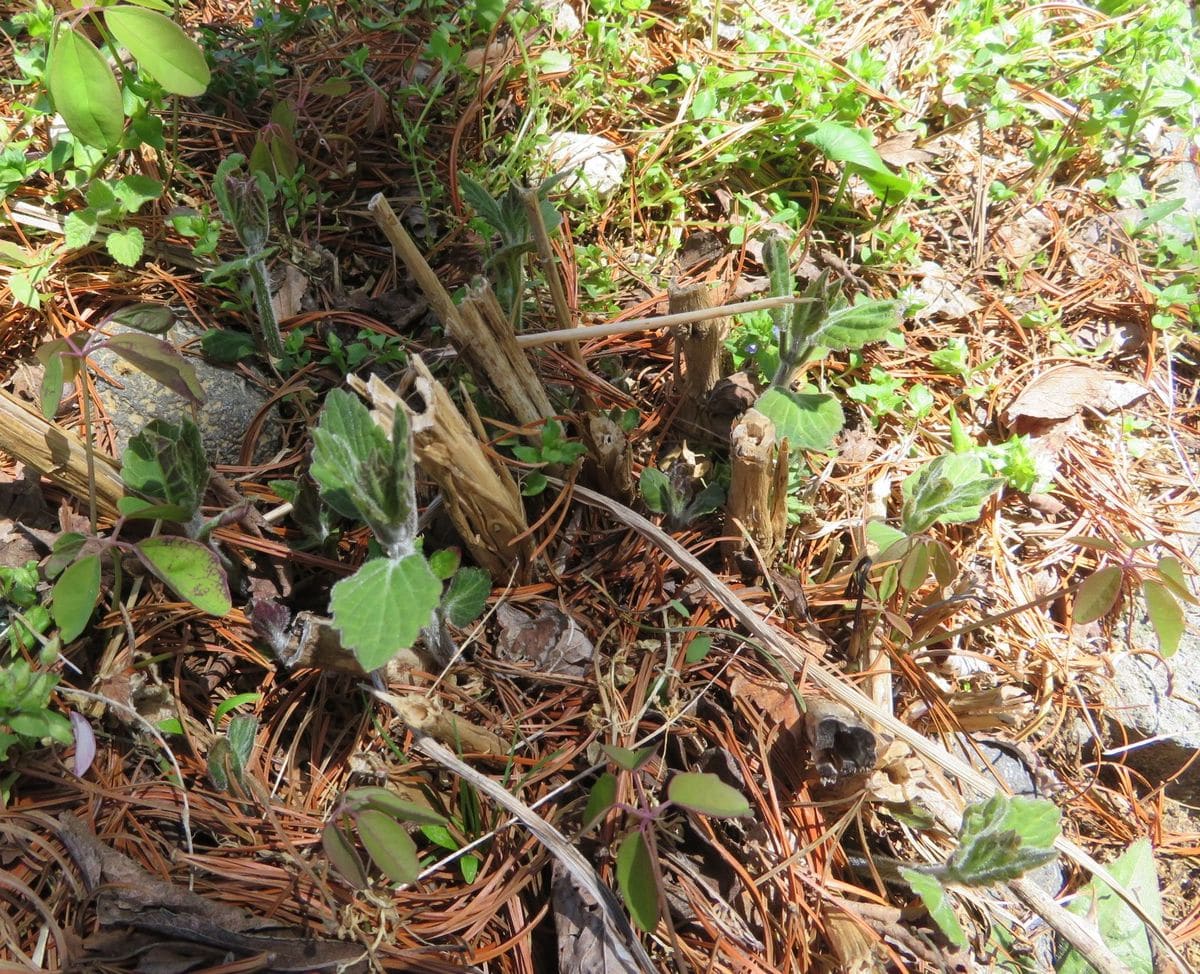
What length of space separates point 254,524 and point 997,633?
5.47ft

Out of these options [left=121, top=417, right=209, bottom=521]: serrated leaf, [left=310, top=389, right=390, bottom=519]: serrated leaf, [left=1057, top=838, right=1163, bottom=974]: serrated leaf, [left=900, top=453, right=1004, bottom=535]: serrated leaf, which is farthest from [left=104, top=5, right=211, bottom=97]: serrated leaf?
[left=1057, top=838, right=1163, bottom=974]: serrated leaf

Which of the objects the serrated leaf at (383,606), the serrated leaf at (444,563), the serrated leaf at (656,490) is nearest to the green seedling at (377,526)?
the serrated leaf at (383,606)

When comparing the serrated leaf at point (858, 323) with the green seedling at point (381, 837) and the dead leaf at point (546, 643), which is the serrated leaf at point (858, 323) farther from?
the green seedling at point (381, 837)

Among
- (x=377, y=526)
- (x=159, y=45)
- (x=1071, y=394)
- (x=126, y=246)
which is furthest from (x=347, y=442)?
(x=1071, y=394)

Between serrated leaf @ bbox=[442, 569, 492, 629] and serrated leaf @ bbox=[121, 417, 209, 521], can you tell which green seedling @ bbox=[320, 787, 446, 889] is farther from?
serrated leaf @ bbox=[121, 417, 209, 521]

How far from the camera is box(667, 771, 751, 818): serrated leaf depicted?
111 centimetres

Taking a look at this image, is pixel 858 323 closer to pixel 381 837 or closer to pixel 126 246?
pixel 381 837

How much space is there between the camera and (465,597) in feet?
5.04

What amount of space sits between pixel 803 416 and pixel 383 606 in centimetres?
95

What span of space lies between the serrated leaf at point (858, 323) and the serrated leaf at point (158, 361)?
4.01ft

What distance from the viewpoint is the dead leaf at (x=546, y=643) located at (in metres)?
1.63

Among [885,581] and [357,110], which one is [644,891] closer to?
[885,581]

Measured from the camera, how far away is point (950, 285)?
2.34 metres

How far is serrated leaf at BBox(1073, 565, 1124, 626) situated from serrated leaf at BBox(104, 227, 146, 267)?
214 cm
